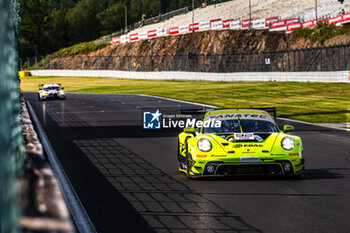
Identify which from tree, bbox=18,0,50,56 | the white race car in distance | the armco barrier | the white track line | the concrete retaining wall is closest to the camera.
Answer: the white track line

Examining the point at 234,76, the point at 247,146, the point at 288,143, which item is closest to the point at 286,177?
the point at 288,143

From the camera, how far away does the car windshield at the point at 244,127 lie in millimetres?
11516

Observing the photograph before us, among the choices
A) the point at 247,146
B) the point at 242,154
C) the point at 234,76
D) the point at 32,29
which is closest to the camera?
the point at 242,154

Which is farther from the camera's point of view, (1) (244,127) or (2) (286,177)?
(1) (244,127)

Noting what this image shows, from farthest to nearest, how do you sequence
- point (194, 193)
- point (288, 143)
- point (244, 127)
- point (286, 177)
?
point (244, 127), point (286, 177), point (288, 143), point (194, 193)

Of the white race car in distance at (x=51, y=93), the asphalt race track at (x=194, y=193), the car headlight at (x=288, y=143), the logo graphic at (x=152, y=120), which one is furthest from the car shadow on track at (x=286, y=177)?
the white race car in distance at (x=51, y=93)

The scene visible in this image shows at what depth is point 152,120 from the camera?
20828mm

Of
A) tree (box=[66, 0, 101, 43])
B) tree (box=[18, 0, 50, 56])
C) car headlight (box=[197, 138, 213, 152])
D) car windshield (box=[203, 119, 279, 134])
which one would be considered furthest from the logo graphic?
tree (box=[66, 0, 101, 43])

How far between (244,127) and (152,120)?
365 inches

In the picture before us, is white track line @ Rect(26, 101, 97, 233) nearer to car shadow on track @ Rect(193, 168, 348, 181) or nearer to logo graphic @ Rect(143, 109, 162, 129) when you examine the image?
car shadow on track @ Rect(193, 168, 348, 181)

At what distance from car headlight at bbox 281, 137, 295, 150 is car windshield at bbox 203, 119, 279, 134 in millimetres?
787

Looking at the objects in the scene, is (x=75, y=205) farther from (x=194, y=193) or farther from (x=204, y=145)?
(x=204, y=145)

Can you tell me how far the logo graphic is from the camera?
65.8 feet

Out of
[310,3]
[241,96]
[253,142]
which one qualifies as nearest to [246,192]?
[253,142]
